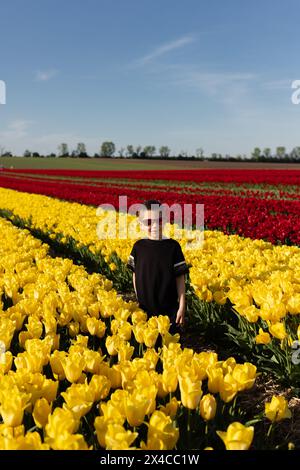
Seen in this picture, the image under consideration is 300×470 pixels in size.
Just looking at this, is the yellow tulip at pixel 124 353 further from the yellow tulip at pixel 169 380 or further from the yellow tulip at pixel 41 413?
the yellow tulip at pixel 41 413

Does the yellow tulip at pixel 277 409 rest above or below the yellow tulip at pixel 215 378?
below

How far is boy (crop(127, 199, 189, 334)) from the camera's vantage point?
3822 millimetres

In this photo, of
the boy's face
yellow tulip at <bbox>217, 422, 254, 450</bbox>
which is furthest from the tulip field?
the boy's face

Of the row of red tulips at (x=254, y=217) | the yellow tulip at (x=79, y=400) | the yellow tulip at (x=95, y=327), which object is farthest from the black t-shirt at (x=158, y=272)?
the row of red tulips at (x=254, y=217)

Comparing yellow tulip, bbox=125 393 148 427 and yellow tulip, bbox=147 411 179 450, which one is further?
yellow tulip, bbox=125 393 148 427

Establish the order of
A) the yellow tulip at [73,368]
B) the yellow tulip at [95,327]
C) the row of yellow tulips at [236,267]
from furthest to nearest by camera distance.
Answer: the row of yellow tulips at [236,267]
the yellow tulip at [95,327]
the yellow tulip at [73,368]

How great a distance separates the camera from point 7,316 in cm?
313

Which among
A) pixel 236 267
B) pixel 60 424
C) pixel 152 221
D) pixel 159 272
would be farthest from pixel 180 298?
pixel 60 424

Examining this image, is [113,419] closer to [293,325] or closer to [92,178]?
[293,325]

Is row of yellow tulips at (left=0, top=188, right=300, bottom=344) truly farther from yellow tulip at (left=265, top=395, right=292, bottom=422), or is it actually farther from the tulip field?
yellow tulip at (left=265, top=395, right=292, bottom=422)

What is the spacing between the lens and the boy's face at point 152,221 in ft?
12.0

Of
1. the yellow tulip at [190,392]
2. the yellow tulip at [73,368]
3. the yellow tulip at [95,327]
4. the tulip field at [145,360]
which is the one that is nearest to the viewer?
the tulip field at [145,360]
